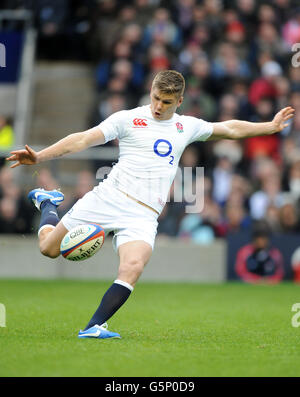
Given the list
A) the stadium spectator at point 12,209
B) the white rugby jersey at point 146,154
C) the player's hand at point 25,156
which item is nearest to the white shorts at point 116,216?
the white rugby jersey at point 146,154

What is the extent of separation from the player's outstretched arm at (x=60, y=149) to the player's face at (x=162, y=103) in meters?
0.58

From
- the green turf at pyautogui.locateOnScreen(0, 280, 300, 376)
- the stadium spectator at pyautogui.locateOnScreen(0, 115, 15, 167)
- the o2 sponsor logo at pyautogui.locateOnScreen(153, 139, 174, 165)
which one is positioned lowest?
the green turf at pyautogui.locateOnScreen(0, 280, 300, 376)

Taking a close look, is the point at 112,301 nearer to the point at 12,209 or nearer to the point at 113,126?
the point at 113,126

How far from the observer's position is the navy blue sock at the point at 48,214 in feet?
29.5

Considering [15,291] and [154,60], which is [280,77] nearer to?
[154,60]

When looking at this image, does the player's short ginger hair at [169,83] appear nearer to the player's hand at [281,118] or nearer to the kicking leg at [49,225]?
the player's hand at [281,118]

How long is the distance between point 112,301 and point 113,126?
1.63 meters

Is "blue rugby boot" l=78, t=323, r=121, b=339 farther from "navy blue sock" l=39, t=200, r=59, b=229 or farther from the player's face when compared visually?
the player's face

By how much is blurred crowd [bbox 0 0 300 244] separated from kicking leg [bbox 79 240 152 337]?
8.15 metres

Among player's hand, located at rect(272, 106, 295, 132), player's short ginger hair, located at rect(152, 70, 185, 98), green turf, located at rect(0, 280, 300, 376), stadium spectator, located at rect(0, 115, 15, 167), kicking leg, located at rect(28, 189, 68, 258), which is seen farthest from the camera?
stadium spectator, located at rect(0, 115, 15, 167)

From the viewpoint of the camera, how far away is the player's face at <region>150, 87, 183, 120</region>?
811 centimetres

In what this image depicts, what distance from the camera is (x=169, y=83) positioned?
8.06m

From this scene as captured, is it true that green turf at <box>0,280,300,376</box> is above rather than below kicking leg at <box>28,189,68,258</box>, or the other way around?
below

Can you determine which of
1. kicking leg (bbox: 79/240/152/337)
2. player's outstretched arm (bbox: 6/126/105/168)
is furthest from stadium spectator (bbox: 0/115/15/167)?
kicking leg (bbox: 79/240/152/337)
